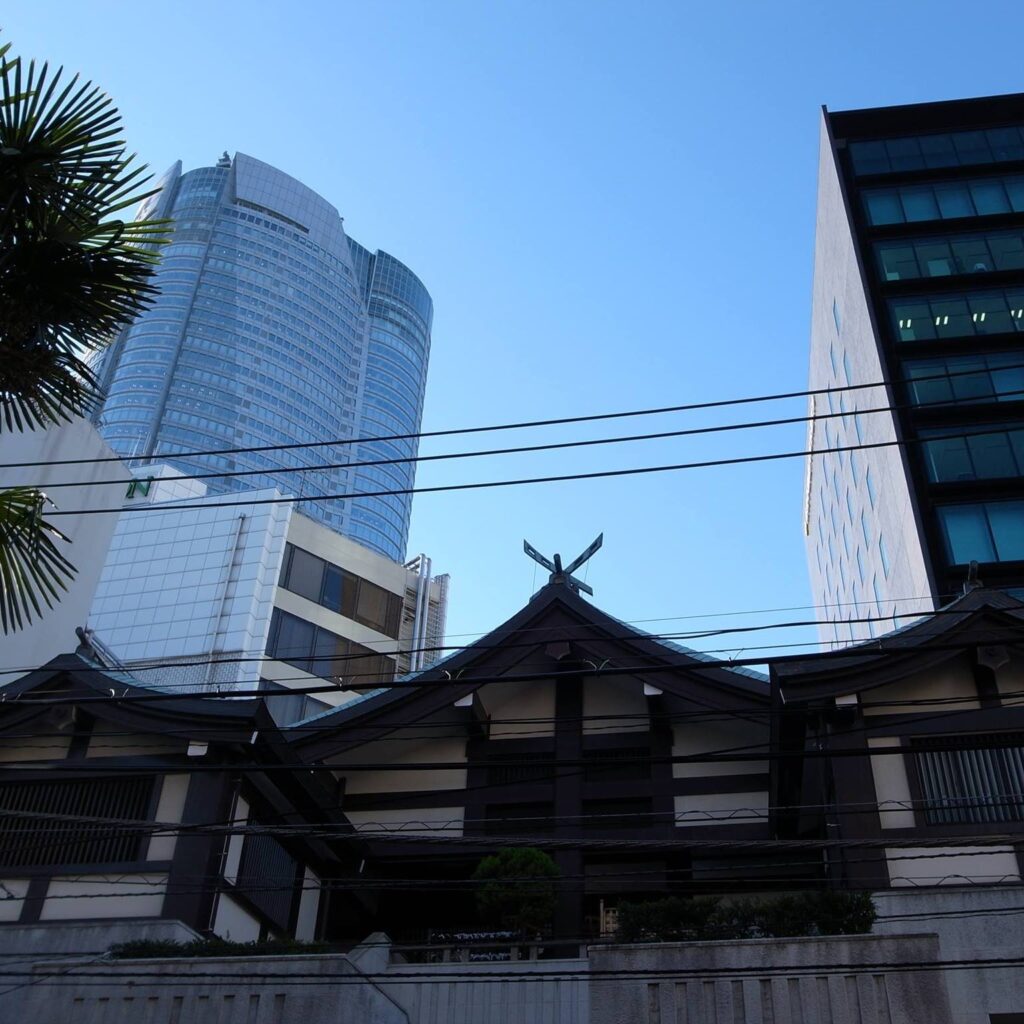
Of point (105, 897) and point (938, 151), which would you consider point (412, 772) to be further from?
point (938, 151)

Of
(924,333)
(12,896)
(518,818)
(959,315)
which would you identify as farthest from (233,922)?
(959,315)

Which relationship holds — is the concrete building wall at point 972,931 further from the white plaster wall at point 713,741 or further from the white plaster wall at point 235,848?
the white plaster wall at point 235,848

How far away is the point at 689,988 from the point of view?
1526cm

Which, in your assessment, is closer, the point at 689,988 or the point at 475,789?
the point at 689,988

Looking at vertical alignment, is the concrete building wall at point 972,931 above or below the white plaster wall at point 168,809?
below

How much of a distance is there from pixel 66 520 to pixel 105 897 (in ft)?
50.7

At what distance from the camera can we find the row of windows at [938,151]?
5634 centimetres

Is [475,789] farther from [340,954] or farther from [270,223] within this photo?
[270,223]

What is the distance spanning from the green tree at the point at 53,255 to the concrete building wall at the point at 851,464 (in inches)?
1358

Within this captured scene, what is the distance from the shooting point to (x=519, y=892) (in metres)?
19.8

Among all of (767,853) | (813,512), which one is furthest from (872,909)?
(813,512)

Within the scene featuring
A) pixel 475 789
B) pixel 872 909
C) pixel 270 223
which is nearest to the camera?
pixel 872 909

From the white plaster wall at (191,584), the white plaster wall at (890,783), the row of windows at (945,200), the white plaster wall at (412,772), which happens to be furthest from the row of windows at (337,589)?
the white plaster wall at (890,783)

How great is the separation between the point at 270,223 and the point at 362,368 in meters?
26.3
